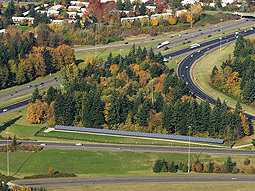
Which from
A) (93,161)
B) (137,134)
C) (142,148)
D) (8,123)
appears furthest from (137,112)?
(8,123)

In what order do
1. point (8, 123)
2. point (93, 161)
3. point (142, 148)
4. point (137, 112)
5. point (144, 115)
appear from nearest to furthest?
point (93, 161) < point (142, 148) < point (144, 115) < point (137, 112) < point (8, 123)

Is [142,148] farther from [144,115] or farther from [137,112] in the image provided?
[137,112]

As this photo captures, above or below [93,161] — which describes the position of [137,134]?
above

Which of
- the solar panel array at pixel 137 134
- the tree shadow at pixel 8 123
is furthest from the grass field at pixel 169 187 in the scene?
the tree shadow at pixel 8 123

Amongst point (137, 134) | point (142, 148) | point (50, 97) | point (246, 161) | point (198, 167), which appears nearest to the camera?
point (198, 167)

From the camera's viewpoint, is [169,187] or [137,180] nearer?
[169,187]

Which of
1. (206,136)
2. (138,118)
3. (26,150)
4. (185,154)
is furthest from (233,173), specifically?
(26,150)

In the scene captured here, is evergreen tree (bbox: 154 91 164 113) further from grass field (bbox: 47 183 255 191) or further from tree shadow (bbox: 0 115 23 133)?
tree shadow (bbox: 0 115 23 133)

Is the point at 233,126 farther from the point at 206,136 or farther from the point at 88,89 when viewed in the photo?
the point at 88,89
